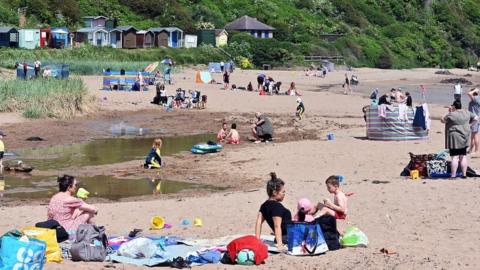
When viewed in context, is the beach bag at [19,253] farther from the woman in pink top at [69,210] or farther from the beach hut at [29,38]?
the beach hut at [29,38]

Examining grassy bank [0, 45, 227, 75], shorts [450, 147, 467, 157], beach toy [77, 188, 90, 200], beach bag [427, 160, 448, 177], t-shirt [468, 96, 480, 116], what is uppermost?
grassy bank [0, 45, 227, 75]

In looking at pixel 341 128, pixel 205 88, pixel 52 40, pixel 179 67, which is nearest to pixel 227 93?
pixel 205 88

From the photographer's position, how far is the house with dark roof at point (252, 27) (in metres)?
79.5

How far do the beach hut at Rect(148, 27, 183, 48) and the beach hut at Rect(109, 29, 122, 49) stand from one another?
2.85 m

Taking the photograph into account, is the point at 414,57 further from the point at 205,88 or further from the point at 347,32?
the point at 205,88

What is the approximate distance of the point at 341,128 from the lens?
28.4 m

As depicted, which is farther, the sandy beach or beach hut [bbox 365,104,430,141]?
beach hut [bbox 365,104,430,141]

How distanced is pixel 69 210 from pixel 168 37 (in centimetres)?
6061

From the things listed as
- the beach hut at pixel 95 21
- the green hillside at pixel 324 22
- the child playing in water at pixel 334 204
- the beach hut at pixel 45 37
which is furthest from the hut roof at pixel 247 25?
the child playing in water at pixel 334 204

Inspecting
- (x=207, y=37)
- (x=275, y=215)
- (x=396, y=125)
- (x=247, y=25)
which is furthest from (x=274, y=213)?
(x=247, y=25)

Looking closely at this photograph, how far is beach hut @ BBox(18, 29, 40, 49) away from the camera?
61.7 meters

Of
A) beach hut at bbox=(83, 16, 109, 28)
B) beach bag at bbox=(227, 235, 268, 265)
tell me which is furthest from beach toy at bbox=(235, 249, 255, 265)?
beach hut at bbox=(83, 16, 109, 28)

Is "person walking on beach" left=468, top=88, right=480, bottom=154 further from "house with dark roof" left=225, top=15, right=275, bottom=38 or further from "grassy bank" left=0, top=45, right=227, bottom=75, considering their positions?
"house with dark roof" left=225, top=15, right=275, bottom=38

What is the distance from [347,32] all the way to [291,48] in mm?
15292
